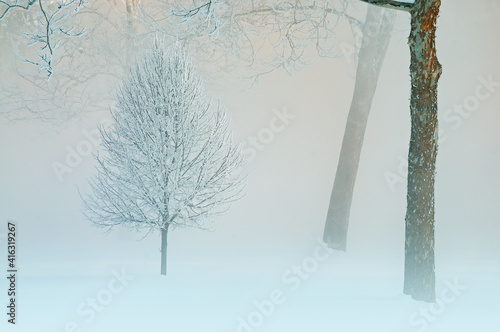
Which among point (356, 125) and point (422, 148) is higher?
point (356, 125)

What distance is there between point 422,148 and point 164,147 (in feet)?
14.5

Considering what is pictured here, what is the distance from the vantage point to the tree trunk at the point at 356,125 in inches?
532

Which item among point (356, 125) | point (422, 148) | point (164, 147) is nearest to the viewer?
point (422, 148)

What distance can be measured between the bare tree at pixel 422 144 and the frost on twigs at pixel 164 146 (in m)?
3.36

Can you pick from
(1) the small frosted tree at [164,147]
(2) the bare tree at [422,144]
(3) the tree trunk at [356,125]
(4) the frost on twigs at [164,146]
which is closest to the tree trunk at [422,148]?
(2) the bare tree at [422,144]

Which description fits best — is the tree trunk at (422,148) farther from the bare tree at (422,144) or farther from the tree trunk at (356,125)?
the tree trunk at (356,125)

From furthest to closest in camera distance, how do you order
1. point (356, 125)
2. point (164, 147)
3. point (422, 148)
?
1. point (356, 125)
2. point (164, 147)
3. point (422, 148)

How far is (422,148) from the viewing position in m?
7.93

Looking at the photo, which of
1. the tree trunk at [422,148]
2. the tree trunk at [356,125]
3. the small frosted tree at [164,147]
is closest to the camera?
the tree trunk at [422,148]

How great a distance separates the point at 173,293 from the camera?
28.3 ft

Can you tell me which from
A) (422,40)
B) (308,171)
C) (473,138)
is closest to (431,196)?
(422,40)

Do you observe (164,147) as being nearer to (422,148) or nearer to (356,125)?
(422,148)

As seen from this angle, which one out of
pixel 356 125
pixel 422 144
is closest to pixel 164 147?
pixel 422 144

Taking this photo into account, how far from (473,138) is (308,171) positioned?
27.9 feet
